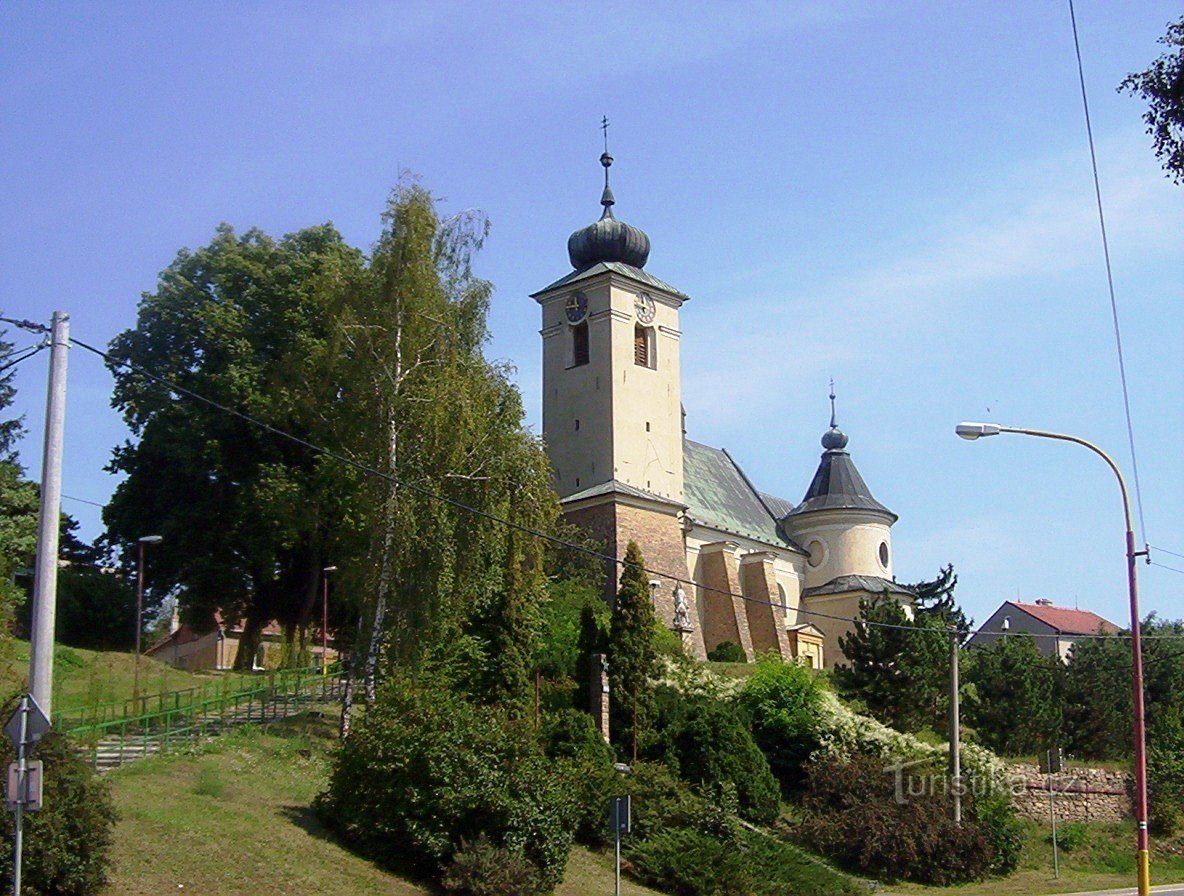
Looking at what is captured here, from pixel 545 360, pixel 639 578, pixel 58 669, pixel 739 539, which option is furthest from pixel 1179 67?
pixel 739 539

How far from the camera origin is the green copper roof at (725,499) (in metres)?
66.9

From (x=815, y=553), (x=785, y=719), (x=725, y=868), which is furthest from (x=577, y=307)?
(x=725, y=868)

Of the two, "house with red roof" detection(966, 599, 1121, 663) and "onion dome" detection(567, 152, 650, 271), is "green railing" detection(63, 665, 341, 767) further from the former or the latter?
"house with red roof" detection(966, 599, 1121, 663)

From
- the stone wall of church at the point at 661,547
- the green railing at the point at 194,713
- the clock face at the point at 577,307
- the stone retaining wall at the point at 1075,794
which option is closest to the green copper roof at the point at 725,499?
the stone wall of church at the point at 661,547

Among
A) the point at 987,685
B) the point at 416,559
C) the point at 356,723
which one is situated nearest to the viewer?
the point at 356,723

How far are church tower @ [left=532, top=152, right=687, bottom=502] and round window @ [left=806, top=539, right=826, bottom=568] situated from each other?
1244 cm

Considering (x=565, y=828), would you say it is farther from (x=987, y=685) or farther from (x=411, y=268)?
(x=987, y=685)

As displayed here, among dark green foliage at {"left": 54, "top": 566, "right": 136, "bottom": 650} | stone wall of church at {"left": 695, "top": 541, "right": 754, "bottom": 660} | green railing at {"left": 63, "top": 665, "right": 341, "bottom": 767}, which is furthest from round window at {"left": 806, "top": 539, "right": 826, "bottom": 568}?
green railing at {"left": 63, "top": 665, "right": 341, "bottom": 767}

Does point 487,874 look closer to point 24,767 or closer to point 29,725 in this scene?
point 24,767

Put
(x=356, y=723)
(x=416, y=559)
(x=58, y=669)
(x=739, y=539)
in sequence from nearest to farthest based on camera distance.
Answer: (x=356, y=723)
(x=416, y=559)
(x=58, y=669)
(x=739, y=539)

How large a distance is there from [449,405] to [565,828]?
9.69 metres

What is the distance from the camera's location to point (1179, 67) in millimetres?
13367

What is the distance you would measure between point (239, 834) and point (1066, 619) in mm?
79102

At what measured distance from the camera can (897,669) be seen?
149 feet
